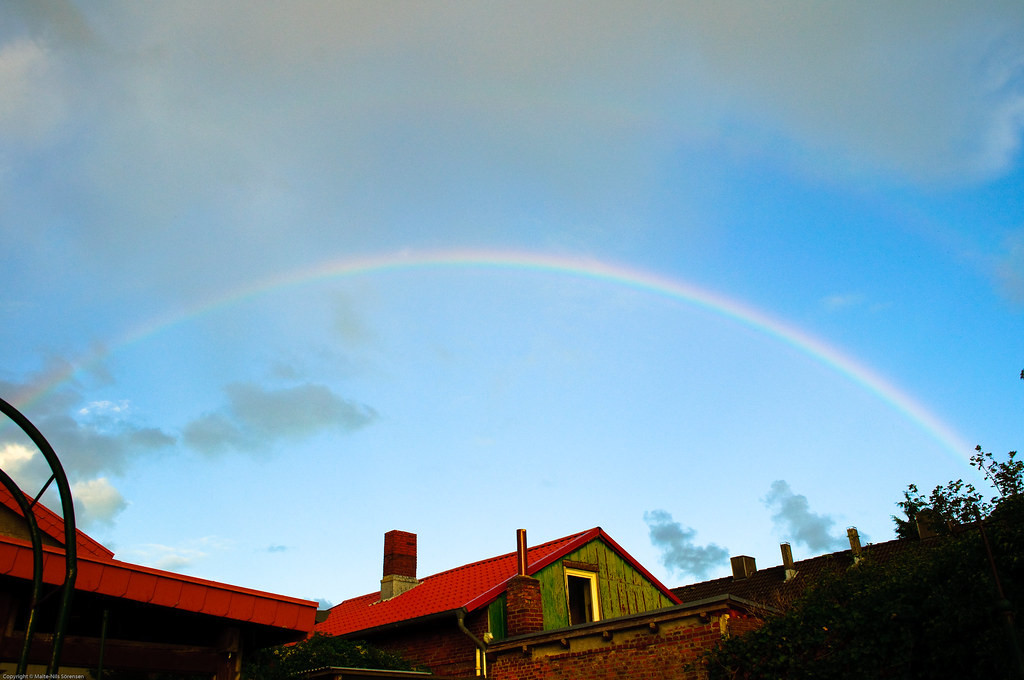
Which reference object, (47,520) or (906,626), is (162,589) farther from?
(906,626)

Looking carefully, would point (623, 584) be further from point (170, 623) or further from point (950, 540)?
point (170, 623)

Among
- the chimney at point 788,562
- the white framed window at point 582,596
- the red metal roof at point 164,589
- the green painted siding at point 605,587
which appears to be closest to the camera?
the red metal roof at point 164,589

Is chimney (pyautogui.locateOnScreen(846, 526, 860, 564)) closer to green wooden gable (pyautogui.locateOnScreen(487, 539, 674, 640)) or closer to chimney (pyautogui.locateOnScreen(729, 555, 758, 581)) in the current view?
chimney (pyautogui.locateOnScreen(729, 555, 758, 581))

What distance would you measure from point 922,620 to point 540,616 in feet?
28.4

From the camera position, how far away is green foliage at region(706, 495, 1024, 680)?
8.14 m

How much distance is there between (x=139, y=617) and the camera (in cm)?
843

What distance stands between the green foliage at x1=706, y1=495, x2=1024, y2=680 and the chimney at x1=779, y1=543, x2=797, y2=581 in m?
21.4

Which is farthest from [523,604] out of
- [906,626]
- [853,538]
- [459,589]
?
[853,538]

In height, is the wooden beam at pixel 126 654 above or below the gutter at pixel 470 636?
below

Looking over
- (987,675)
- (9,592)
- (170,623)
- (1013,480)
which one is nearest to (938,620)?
(987,675)

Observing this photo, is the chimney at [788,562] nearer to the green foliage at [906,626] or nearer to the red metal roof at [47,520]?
the green foliage at [906,626]


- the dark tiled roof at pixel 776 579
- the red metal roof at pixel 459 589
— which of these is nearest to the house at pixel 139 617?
the red metal roof at pixel 459 589

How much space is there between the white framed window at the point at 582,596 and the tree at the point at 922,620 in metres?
7.26

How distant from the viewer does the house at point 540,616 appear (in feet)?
39.3
